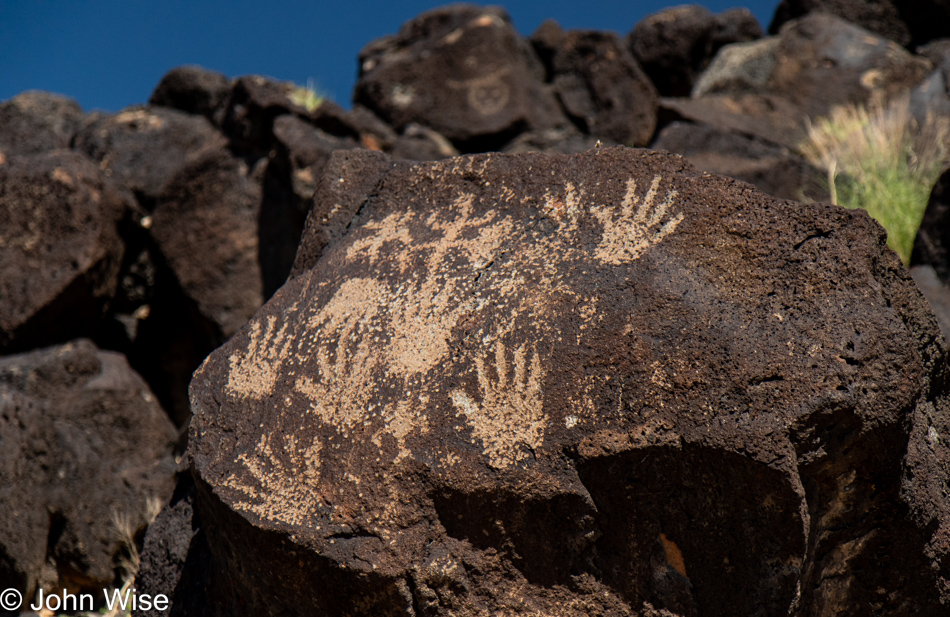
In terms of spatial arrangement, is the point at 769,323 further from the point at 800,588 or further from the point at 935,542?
the point at 935,542

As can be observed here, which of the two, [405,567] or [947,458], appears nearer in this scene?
[405,567]

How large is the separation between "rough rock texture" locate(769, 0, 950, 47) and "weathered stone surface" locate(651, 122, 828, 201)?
12.6ft

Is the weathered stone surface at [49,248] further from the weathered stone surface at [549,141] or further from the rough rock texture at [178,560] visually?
the weathered stone surface at [549,141]

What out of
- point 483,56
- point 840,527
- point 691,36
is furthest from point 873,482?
point 691,36

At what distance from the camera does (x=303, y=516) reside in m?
1.70

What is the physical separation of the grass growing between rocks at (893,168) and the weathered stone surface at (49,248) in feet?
13.0

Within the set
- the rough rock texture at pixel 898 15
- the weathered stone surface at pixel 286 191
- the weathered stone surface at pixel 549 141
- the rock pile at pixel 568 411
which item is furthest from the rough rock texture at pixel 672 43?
the rock pile at pixel 568 411

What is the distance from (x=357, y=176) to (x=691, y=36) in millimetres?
6834

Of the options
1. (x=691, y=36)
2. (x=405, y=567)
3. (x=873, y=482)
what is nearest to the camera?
(x=405, y=567)

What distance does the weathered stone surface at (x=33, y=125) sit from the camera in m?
6.10

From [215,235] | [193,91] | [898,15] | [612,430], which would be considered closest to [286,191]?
[215,235]

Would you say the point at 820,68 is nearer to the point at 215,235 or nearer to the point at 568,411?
the point at 215,235

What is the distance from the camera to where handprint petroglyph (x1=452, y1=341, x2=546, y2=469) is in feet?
5.44

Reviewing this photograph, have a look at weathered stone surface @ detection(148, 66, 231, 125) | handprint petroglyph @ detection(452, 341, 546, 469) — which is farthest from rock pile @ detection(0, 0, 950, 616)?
weathered stone surface @ detection(148, 66, 231, 125)
